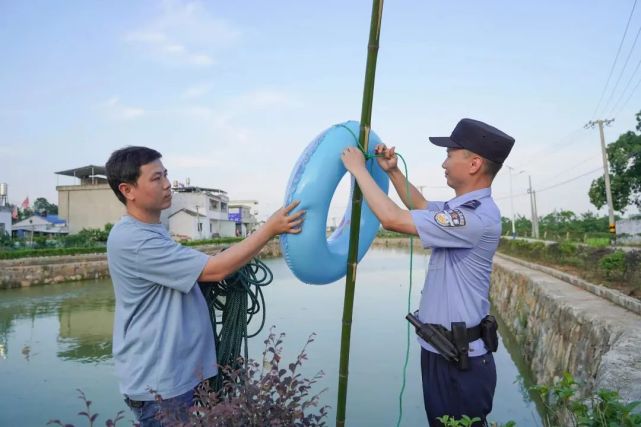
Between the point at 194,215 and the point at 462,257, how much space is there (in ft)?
94.6

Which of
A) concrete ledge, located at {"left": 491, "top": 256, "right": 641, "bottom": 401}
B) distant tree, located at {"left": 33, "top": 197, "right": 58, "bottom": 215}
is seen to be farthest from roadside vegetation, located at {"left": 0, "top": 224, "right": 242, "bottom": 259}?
distant tree, located at {"left": 33, "top": 197, "right": 58, "bottom": 215}

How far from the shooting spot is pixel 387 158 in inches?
69.5

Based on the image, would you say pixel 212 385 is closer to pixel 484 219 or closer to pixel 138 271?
pixel 138 271

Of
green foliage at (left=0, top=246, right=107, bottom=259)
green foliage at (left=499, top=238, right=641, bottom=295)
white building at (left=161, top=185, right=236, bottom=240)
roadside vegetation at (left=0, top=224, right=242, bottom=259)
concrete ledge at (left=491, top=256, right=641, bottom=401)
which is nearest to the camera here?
concrete ledge at (left=491, top=256, right=641, bottom=401)

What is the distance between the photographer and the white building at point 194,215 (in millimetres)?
29047

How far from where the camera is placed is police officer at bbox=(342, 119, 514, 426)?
140cm

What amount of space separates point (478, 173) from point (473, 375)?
2.07 ft

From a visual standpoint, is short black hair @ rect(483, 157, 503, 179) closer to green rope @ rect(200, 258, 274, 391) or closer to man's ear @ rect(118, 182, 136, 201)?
green rope @ rect(200, 258, 274, 391)

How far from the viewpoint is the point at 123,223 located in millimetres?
1453

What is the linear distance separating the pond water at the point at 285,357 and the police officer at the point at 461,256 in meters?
0.51

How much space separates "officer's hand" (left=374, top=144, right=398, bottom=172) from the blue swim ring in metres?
0.05

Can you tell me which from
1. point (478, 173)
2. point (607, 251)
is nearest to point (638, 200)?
point (607, 251)

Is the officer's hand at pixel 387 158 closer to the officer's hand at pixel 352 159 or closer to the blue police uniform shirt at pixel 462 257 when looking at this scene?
the officer's hand at pixel 352 159

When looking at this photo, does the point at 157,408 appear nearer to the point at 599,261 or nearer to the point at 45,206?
the point at 599,261
